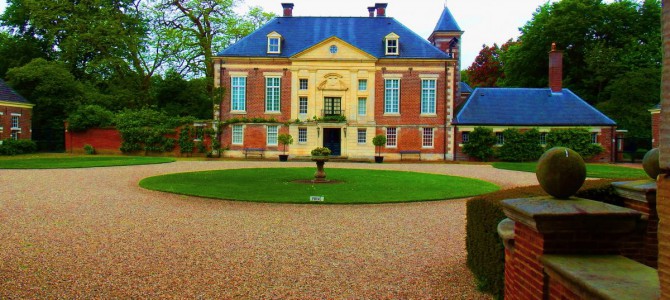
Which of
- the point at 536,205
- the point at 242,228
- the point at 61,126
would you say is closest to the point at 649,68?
the point at 242,228

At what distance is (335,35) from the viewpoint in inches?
1442

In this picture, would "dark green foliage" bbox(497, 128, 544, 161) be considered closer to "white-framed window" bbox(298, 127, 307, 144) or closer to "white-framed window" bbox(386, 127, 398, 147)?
"white-framed window" bbox(386, 127, 398, 147)

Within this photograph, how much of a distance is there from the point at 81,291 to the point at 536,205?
5.09 m

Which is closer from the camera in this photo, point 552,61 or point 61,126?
point 552,61

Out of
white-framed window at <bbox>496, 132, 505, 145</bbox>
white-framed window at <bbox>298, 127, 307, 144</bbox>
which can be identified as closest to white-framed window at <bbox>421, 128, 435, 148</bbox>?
white-framed window at <bbox>496, 132, 505, 145</bbox>

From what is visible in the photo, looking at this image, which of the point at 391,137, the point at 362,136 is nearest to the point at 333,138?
the point at 362,136

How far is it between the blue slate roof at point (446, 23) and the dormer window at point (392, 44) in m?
6.23

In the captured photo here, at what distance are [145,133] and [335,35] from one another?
16458 millimetres

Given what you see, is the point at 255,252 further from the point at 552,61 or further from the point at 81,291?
the point at 552,61

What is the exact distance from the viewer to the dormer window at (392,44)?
116ft

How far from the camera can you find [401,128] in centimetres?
3516

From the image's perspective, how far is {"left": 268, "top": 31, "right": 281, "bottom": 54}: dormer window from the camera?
35531 mm

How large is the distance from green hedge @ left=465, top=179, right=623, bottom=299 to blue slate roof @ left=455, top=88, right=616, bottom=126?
29292 mm

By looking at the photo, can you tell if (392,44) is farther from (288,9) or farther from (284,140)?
(284,140)
